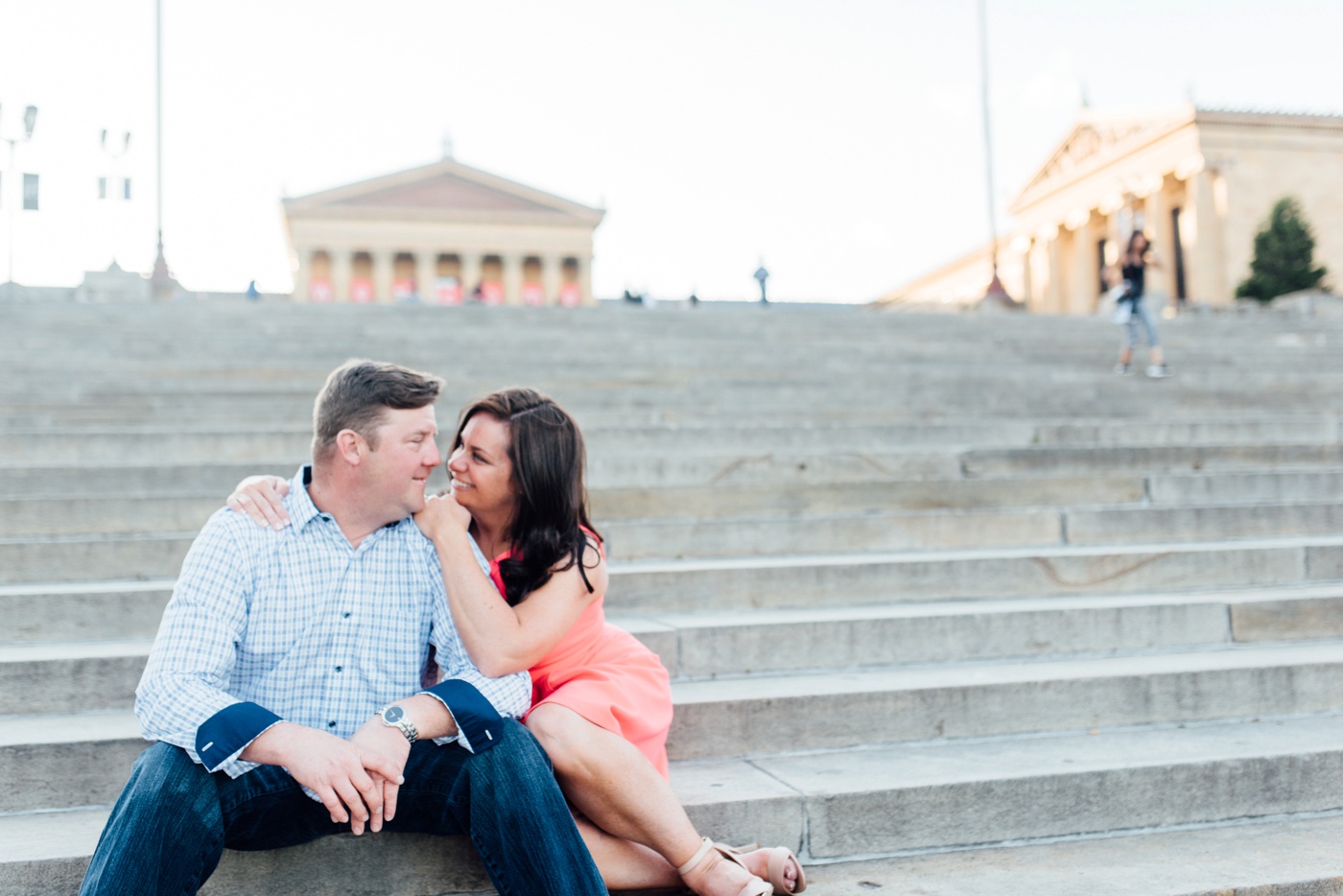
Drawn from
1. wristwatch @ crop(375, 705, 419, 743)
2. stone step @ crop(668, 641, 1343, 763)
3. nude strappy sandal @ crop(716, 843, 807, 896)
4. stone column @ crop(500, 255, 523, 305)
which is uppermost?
stone column @ crop(500, 255, 523, 305)

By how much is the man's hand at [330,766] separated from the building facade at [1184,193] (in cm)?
3040

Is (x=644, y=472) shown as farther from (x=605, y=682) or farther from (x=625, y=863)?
(x=625, y=863)

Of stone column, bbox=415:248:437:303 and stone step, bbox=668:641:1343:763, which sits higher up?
stone column, bbox=415:248:437:303

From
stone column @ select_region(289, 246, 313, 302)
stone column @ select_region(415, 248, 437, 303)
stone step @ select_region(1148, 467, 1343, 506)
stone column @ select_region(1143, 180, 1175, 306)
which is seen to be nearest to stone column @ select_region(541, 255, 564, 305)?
stone column @ select_region(415, 248, 437, 303)

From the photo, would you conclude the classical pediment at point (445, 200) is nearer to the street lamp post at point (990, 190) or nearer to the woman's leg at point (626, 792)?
the street lamp post at point (990, 190)

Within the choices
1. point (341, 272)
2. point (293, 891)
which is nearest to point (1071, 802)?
point (293, 891)

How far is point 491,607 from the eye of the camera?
99.7 inches

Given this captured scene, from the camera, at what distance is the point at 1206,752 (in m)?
3.21

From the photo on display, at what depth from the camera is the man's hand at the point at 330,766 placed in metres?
2.21

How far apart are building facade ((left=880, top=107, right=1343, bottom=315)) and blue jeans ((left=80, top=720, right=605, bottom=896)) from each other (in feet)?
99.1

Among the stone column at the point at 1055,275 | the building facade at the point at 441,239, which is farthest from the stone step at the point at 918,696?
the building facade at the point at 441,239

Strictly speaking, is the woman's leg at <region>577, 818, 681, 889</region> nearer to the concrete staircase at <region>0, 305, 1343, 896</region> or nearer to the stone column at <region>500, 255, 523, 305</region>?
the concrete staircase at <region>0, 305, 1343, 896</region>

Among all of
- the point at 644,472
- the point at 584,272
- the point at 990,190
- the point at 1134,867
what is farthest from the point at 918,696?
the point at 584,272

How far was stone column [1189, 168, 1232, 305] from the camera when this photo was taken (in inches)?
1288
